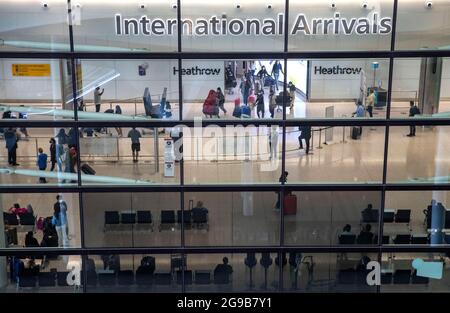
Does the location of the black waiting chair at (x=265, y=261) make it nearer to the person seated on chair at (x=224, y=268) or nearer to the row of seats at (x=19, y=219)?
the person seated on chair at (x=224, y=268)

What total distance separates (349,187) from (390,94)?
A: 2066 mm

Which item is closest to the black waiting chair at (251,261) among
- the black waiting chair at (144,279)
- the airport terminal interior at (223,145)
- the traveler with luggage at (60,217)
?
the airport terminal interior at (223,145)

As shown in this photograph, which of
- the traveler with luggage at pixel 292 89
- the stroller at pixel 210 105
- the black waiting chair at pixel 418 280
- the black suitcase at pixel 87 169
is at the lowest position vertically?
the black waiting chair at pixel 418 280

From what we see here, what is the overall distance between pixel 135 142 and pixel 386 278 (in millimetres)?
5936

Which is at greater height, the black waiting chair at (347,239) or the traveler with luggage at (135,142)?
the traveler with luggage at (135,142)

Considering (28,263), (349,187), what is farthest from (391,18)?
(28,263)

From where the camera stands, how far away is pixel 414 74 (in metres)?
13.6

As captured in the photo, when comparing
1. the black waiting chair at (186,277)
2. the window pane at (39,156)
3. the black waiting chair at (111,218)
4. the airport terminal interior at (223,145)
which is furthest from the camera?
the black waiting chair at (186,277)

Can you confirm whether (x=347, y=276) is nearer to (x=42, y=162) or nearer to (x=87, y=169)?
(x=87, y=169)

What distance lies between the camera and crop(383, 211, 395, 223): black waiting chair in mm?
14305

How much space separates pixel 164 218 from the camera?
14398mm

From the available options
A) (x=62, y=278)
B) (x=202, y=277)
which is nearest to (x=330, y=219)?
(x=202, y=277)

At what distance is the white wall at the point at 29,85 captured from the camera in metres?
13.6

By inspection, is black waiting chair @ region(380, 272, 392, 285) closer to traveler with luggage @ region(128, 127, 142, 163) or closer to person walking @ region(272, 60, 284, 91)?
person walking @ region(272, 60, 284, 91)
